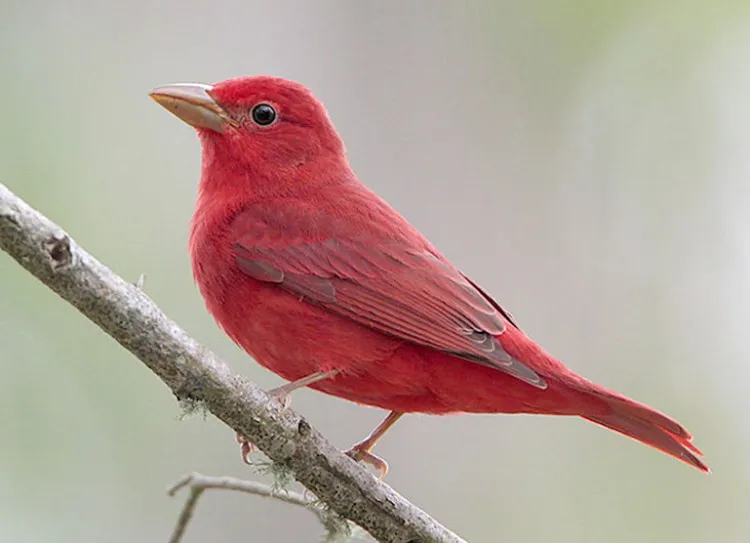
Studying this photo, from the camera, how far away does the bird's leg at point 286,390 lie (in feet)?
9.55

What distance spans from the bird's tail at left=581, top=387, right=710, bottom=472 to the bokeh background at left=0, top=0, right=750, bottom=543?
4.41 feet

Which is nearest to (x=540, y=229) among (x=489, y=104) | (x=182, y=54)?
(x=489, y=104)

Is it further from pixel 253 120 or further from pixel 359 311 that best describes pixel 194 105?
pixel 359 311

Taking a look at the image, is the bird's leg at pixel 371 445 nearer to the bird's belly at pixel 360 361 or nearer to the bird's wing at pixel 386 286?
the bird's belly at pixel 360 361

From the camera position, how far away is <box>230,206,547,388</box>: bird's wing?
10.7 feet

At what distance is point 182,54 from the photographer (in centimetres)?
557

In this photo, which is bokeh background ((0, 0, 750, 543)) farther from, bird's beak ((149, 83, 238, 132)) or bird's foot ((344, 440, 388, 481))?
bird's beak ((149, 83, 238, 132))

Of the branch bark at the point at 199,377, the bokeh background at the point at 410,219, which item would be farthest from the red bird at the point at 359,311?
the bokeh background at the point at 410,219

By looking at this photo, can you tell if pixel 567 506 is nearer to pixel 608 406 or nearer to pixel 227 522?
pixel 227 522

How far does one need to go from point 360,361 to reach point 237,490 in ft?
1.90

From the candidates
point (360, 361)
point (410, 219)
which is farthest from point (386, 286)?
point (410, 219)

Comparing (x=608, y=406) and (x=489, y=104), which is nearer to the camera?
(x=608, y=406)

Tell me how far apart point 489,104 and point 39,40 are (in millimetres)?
2494

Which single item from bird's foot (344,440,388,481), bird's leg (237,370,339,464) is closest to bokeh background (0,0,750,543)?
bird's foot (344,440,388,481)
